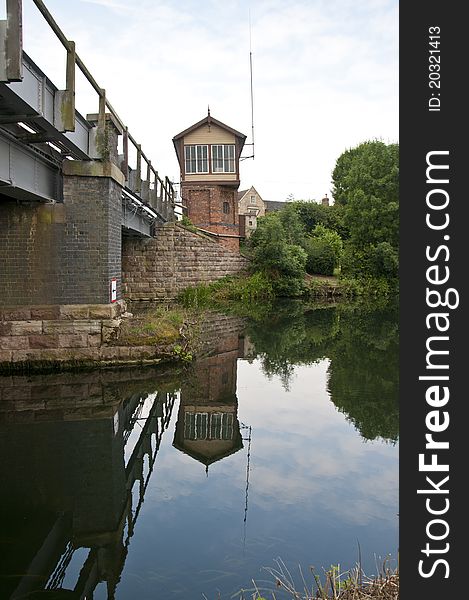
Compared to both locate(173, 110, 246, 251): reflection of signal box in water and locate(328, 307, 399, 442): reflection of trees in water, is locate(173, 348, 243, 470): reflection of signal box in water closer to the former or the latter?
locate(328, 307, 399, 442): reflection of trees in water

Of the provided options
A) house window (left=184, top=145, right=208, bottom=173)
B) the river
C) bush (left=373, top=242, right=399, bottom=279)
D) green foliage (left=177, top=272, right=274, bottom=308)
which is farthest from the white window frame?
the river

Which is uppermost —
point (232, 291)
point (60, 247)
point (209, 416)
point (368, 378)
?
point (60, 247)

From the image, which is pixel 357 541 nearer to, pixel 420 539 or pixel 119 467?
pixel 420 539

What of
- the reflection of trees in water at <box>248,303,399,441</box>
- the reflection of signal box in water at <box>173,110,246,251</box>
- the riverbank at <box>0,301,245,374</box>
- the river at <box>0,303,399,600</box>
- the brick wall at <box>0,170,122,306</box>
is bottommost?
the river at <box>0,303,399,600</box>

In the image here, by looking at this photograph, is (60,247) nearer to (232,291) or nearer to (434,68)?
(434,68)

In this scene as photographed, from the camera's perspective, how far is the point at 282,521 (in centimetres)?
502

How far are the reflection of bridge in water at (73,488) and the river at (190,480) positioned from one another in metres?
0.02

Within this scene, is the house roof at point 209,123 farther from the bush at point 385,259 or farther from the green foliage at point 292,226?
the bush at point 385,259

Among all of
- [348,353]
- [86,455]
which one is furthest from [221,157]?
[86,455]

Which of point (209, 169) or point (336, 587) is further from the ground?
point (209, 169)

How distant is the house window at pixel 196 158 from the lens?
31094 millimetres

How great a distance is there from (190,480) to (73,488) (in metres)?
1.26

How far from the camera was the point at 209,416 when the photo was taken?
8.52 meters

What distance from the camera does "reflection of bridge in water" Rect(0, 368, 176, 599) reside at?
4.12 m
